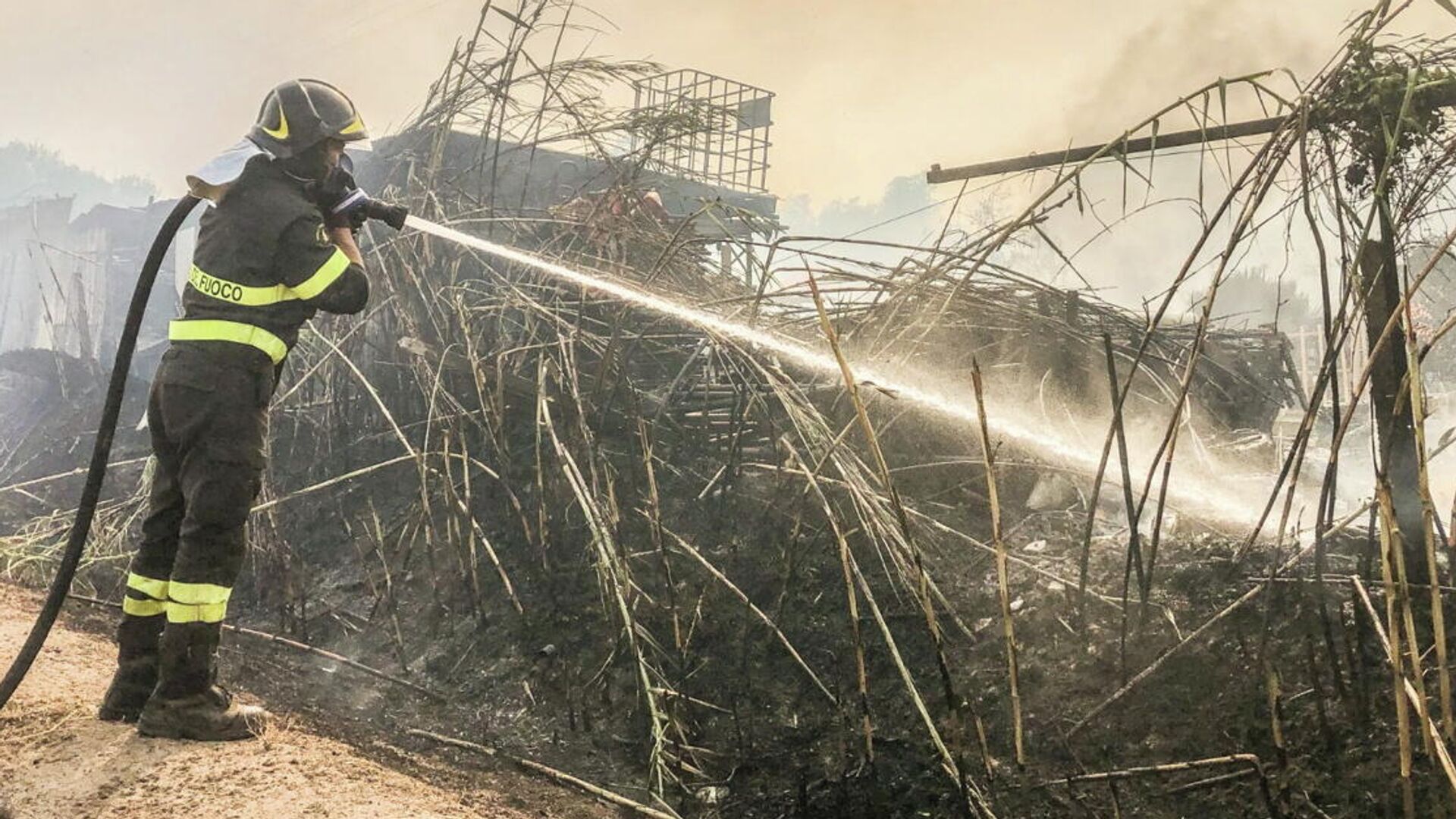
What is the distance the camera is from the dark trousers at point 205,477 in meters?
2.68

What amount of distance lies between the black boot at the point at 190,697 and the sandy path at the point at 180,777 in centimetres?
5

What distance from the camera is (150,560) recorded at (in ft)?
9.54

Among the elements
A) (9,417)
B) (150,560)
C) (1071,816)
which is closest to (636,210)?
(150,560)

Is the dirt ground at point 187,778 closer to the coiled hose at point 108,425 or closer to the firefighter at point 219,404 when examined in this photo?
the firefighter at point 219,404

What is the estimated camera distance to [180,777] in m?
2.37

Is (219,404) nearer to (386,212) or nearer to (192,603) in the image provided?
(192,603)

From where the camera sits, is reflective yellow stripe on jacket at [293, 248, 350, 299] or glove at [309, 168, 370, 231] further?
glove at [309, 168, 370, 231]

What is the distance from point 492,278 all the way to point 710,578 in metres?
2.80

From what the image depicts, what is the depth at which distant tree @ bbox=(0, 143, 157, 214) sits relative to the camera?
55719 millimetres

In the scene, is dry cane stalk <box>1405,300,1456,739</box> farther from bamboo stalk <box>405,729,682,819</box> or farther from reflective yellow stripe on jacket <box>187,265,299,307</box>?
reflective yellow stripe on jacket <box>187,265,299,307</box>

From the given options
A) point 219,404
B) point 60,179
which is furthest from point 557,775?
point 60,179

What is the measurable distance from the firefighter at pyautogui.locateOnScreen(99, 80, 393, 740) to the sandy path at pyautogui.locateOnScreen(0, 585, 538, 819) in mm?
124

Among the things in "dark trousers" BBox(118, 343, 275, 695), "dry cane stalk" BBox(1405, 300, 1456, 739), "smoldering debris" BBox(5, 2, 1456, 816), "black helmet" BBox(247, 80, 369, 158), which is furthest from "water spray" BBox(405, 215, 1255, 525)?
"dry cane stalk" BBox(1405, 300, 1456, 739)

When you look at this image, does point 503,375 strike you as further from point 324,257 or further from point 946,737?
point 946,737
